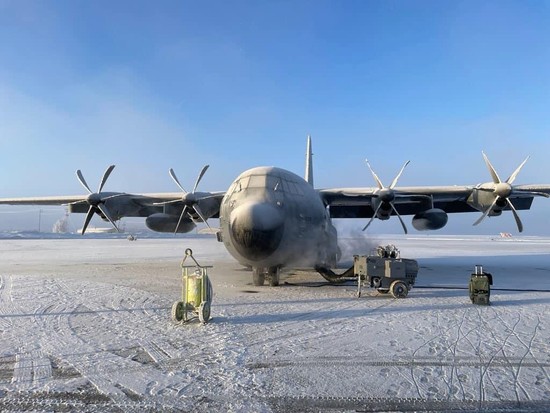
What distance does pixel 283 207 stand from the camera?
12625 millimetres

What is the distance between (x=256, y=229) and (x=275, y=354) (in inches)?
214

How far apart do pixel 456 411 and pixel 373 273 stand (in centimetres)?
788

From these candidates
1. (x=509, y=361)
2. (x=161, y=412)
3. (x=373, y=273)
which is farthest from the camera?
(x=373, y=273)

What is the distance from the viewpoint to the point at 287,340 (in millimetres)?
7039

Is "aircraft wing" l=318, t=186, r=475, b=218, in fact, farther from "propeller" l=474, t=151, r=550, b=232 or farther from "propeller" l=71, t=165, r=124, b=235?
"propeller" l=71, t=165, r=124, b=235

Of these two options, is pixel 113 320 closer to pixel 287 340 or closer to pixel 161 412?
pixel 287 340

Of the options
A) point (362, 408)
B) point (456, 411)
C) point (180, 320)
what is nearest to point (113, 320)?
point (180, 320)

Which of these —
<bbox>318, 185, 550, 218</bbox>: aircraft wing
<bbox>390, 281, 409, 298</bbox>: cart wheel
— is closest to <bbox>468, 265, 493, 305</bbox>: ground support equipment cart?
<bbox>390, 281, 409, 298</bbox>: cart wheel

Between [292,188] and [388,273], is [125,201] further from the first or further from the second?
[388,273]

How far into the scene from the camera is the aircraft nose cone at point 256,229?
1146 centimetres

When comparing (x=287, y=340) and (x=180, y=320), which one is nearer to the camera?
(x=287, y=340)

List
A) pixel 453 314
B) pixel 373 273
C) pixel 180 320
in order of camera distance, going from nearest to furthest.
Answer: pixel 180 320 → pixel 453 314 → pixel 373 273

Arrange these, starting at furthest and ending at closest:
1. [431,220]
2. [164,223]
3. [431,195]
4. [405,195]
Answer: [164,223] < [431,220] < [431,195] < [405,195]

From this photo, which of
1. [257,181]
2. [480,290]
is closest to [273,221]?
[257,181]
